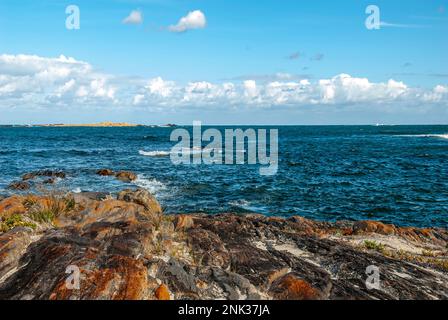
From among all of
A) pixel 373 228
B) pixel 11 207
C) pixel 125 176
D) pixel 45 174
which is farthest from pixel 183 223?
pixel 45 174

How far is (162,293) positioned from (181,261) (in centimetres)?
219

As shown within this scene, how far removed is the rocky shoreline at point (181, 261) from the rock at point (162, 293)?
0.16ft

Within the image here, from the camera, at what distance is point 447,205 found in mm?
26625

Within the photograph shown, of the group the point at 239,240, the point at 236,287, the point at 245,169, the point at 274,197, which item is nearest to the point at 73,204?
the point at 239,240

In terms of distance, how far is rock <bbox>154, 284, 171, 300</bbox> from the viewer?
26.5 ft

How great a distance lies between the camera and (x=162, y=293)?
816 cm

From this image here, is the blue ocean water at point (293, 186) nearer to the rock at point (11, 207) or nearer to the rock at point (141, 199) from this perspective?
the rock at point (141, 199)

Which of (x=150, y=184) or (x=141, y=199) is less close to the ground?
(x=141, y=199)

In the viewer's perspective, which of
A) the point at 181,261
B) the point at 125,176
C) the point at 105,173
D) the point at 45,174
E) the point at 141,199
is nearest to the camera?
the point at 181,261

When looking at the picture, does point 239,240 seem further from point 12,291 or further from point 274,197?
point 274,197

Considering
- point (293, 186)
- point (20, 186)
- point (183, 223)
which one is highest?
point (183, 223)

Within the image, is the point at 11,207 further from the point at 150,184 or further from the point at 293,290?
the point at 150,184

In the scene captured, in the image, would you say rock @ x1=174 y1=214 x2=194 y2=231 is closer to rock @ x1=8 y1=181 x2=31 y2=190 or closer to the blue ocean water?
the blue ocean water

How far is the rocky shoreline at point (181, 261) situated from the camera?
8.30m
